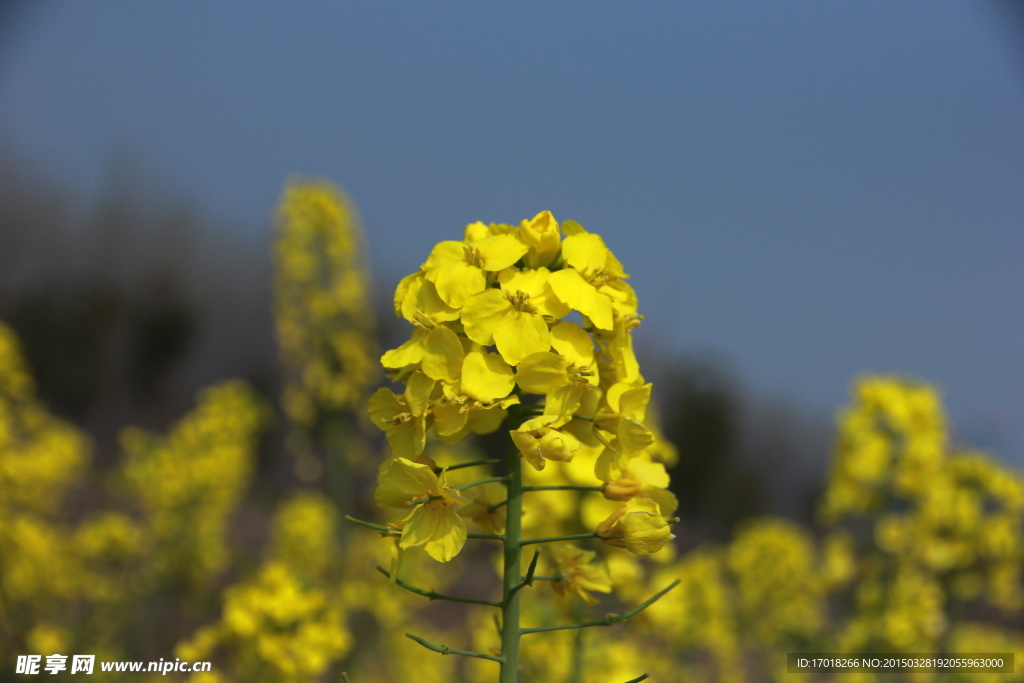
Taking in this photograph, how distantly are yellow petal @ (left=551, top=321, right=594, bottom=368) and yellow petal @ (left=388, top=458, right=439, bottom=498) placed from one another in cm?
29

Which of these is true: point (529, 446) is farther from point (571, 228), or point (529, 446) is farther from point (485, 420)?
point (571, 228)

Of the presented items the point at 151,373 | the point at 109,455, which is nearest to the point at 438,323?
the point at 109,455

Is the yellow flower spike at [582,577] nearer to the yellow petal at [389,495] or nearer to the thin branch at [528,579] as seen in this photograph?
the thin branch at [528,579]

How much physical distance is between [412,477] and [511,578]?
23cm

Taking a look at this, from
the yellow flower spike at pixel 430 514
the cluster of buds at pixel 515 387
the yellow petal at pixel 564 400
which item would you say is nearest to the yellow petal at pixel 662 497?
the cluster of buds at pixel 515 387

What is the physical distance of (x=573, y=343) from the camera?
3.77 ft

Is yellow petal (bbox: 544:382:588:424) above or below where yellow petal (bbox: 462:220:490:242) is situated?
below

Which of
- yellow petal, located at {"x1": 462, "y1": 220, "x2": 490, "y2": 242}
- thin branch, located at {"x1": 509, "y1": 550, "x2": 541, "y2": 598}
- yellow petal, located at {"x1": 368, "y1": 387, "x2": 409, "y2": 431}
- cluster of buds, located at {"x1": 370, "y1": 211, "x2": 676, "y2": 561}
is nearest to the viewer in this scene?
thin branch, located at {"x1": 509, "y1": 550, "x2": 541, "y2": 598}

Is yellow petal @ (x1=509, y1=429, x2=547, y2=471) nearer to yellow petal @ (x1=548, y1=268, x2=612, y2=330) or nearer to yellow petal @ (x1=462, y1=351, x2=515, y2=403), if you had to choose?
yellow petal @ (x1=462, y1=351, x2=515, y2=403)

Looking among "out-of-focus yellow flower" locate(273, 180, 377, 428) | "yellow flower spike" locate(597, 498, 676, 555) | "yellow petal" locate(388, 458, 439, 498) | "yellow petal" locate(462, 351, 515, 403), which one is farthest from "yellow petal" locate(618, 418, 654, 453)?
"out-of-focus yellow flower" locate(273, 180, 377, 428)

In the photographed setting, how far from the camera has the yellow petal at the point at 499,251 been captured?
1.17 meters

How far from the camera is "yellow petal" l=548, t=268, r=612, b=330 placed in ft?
3.70

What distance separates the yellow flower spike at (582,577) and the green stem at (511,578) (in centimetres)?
20

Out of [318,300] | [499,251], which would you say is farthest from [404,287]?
[318,300]
